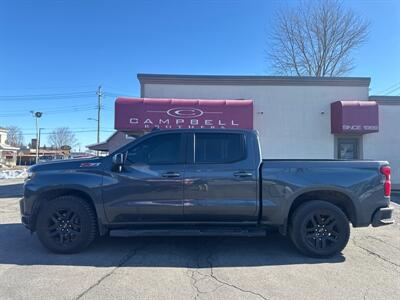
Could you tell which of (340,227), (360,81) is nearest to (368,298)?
(340,227)

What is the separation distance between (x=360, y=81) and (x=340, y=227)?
39.4 feet

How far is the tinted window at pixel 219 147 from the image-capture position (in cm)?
513

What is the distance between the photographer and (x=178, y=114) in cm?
1312

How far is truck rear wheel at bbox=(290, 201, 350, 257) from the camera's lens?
16.3 feet

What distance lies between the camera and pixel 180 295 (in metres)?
3.65

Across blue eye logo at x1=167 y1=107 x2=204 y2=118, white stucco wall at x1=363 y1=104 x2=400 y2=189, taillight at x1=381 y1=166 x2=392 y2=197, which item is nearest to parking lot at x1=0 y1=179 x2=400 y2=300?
taillight at x1=381 y1=166 x2=392 y2=197

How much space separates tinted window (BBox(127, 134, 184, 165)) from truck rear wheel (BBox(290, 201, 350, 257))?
2.20 meters

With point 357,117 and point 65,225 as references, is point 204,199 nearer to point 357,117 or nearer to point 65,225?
point 65,225

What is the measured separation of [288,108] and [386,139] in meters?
5.02

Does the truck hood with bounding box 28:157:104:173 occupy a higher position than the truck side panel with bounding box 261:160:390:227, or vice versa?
the truck hood with bounding box 28:157:104:173

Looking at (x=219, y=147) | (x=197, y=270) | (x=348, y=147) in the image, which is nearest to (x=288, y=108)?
(x=348, y=147)

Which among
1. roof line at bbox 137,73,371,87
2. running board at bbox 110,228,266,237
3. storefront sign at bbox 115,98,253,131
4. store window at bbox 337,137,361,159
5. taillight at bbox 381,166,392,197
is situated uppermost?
roof line at bbox 137,73,371,87

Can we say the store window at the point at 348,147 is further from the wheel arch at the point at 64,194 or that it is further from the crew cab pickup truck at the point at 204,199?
the wheel arch at the point at 64,194

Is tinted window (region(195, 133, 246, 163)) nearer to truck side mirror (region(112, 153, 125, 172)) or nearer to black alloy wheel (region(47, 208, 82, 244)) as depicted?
truck side mirror (region(112, 153, 125, 172))
